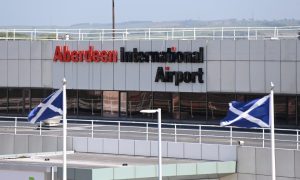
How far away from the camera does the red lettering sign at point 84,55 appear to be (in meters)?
63.0

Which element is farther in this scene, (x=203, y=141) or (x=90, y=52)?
(x=90, y=52)

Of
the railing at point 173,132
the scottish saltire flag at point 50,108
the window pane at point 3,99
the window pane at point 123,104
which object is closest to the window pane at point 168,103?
the railing at point 173,132

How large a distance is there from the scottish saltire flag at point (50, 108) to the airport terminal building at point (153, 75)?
1850 centimetres

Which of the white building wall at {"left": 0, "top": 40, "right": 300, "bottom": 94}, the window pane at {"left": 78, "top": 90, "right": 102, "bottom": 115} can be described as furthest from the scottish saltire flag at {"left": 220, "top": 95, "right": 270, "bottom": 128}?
the window pane at {"left": 78, "top": 90, "right": 102, "bottom": 115}

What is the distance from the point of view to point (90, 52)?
209ft

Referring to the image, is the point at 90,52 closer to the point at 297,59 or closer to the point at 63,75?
the point at 63,75

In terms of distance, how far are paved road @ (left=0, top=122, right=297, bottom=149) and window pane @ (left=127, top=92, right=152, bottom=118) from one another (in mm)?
1972

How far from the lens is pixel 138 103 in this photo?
6356 centimetres

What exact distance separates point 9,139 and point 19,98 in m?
12.1

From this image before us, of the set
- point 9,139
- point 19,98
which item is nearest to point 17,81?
point 19,98

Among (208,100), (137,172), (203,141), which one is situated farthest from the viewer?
(208,100)

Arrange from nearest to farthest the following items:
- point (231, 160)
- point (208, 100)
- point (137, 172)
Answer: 1. point (137, 172)
2. point (231, 160)
3. point (208, 100)

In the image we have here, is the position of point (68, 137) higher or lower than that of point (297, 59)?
lower

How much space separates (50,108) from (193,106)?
21246 millimetres
